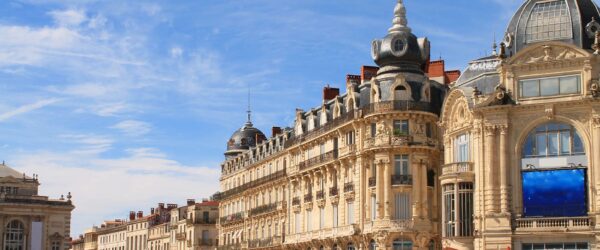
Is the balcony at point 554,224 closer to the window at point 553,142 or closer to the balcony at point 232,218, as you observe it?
the window at point 553,142

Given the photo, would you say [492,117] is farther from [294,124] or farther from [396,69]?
[294,124]

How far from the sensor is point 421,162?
66.6 meters

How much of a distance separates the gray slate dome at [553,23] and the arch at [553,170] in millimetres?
4970

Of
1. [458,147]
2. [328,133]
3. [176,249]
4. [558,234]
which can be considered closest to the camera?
[558,234]

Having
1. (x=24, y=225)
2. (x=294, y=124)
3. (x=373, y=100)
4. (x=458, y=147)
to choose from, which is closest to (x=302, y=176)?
(x=294, y=124)

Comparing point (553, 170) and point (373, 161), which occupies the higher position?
point (373, 161)

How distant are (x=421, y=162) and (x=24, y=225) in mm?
56456

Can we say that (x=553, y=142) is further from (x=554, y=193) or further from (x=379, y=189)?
(x=379, y=189)

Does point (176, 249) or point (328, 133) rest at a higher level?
point (328, 133)

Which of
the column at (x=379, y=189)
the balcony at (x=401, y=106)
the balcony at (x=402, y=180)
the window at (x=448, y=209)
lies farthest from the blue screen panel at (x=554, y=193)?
the column at (x=379, y=189)

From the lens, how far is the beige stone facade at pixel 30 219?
107375mm

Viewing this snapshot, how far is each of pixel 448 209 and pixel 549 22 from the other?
40.8 ft

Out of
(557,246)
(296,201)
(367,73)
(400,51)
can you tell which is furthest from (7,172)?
(557,246)

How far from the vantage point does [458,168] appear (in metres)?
59.7
